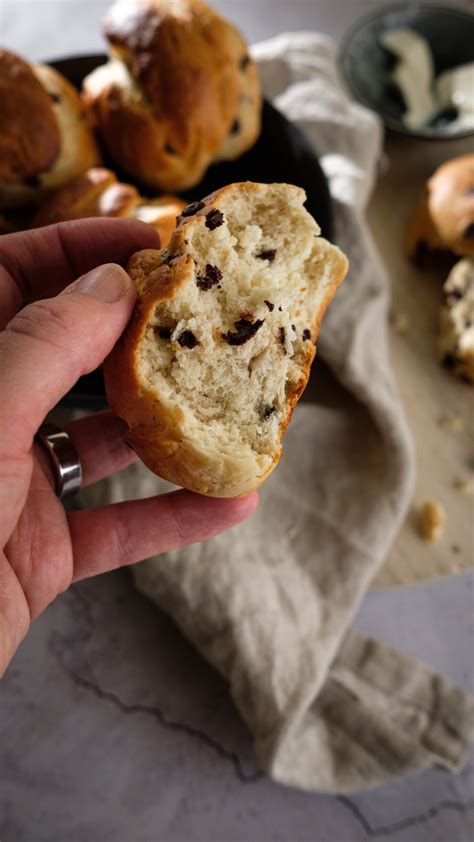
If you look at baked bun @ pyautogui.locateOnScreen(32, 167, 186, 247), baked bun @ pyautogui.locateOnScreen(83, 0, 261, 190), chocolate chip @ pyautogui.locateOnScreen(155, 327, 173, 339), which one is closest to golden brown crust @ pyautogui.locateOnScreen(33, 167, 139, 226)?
baked bun @ pyautogui.locateOnScreen(32, 167, 186, 247)

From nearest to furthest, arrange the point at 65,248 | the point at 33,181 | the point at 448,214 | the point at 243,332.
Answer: the point at 243,332, the point at 65,248, the point at 33,181, the point at 448,214

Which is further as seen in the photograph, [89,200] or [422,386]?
[422,386]

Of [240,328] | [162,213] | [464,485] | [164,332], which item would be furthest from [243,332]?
[464,485]

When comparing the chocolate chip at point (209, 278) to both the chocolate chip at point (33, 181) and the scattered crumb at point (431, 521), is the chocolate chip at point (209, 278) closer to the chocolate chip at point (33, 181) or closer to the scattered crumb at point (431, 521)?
the chocolate chip at point (33, 181)

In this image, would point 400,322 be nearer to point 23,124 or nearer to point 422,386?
point 422,386

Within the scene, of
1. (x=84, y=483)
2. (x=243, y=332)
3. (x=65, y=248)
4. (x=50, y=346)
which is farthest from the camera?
(x=84, y=483)

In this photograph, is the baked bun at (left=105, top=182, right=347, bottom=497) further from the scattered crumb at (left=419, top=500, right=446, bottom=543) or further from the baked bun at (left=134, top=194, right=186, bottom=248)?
the scattered crumb at (left=419, top=500, right=446, bottom=543)

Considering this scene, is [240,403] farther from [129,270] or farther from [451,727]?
[451,727]

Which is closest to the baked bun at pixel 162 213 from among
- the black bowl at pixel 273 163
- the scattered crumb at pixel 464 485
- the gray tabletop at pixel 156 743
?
the black bowl at pixel 273 163
